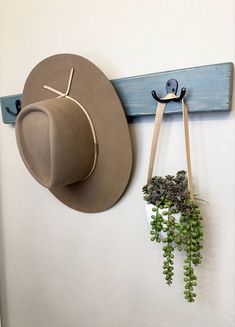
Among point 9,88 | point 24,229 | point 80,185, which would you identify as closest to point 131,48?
point 80,185

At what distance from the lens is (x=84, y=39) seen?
2.59 feet

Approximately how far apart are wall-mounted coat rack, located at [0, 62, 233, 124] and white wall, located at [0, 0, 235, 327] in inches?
1.4

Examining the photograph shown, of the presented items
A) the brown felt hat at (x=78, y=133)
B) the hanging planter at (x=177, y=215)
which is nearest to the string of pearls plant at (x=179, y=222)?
the hanging planter at (x=177, y=215)

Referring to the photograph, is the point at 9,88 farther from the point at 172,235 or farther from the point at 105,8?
the point at 172,235

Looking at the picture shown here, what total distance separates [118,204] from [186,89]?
34 centimetres

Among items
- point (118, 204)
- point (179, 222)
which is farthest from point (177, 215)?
point (118, 204)

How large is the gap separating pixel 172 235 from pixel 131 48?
43cm

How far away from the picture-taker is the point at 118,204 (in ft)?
2.60

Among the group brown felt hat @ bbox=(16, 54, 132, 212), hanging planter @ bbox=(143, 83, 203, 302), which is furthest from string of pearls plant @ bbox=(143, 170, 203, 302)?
brown felt hat @ bbox=(16, 54, 132, 212)

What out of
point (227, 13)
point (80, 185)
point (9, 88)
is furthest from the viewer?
point (9, 88)

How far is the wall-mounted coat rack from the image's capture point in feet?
1.89

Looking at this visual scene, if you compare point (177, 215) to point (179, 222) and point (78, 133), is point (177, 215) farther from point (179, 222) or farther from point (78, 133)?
point (78, 133)

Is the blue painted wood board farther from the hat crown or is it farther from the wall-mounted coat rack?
the hat crown

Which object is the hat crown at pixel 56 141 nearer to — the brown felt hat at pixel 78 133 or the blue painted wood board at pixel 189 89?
the brown felt hat at pixel 78 133
